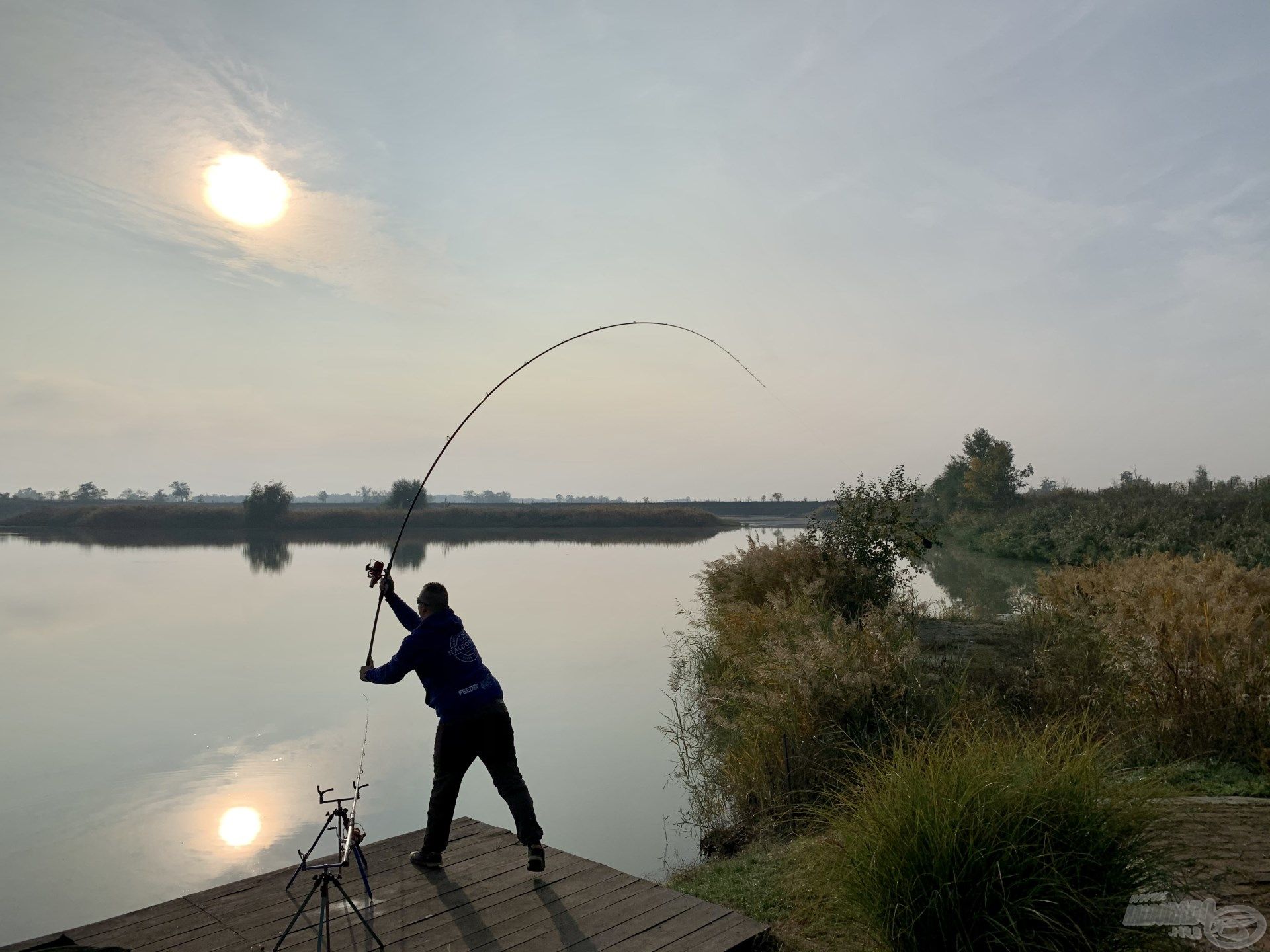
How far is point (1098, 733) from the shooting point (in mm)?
7926

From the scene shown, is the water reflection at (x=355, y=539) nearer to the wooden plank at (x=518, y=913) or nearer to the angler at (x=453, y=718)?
the angler at (x=453, y=718)

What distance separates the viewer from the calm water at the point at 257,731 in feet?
26.9

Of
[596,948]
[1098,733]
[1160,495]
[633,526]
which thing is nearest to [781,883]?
[596,948]

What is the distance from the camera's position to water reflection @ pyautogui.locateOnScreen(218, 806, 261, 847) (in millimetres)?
8508

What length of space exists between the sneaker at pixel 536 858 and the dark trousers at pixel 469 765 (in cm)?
5

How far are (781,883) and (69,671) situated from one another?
17113 mm

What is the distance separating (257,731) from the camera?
12.6 metres

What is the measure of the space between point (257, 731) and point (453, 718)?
27.5ft

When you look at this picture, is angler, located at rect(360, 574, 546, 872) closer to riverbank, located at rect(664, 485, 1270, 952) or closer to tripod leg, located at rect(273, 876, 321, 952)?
tripod leg, located at rect(273, 876, 321, 952)

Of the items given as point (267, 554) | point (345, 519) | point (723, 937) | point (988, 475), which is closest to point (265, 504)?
point (345, 519)

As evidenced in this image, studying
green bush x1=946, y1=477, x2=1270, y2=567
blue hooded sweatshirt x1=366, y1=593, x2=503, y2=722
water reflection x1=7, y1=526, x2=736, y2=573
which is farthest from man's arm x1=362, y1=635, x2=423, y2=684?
water reflection x1=7, y1=526, x2=736, y2=573

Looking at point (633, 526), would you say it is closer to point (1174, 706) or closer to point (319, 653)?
point (319, 653)

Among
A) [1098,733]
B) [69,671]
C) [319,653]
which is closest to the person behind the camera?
[1098,733]

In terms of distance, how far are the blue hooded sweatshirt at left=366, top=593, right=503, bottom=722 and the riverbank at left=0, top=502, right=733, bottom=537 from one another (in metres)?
68.0
